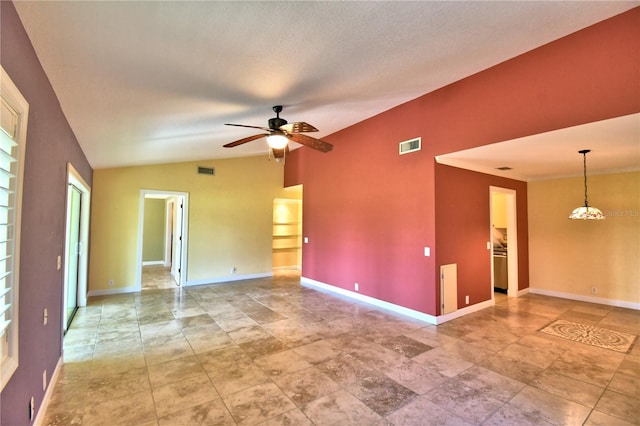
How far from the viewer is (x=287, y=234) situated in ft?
29.4

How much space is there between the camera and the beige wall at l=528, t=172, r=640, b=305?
5207mm

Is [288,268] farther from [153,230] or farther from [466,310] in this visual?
[466,310]

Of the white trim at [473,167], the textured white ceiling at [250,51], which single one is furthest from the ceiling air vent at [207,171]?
the white trim at [473,167]

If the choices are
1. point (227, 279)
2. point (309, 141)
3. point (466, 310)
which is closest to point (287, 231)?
point (227, 279)

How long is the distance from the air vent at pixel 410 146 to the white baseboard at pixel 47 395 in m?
4.98

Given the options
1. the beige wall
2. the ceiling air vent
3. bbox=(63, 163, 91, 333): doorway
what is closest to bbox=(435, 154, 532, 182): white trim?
the beige wall

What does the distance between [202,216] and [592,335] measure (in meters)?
7.36

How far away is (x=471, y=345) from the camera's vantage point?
361 centimetres

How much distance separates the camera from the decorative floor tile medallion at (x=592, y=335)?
3645mm

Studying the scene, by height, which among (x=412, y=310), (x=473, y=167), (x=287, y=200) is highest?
(x=473, y=167)

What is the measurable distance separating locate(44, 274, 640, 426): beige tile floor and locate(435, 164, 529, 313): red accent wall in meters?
0.55

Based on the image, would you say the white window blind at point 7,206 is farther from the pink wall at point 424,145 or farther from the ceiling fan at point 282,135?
the pink wall at point 424,145

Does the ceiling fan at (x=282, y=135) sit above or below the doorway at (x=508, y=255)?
above

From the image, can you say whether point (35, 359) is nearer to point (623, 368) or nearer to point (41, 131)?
point (41, 131)
